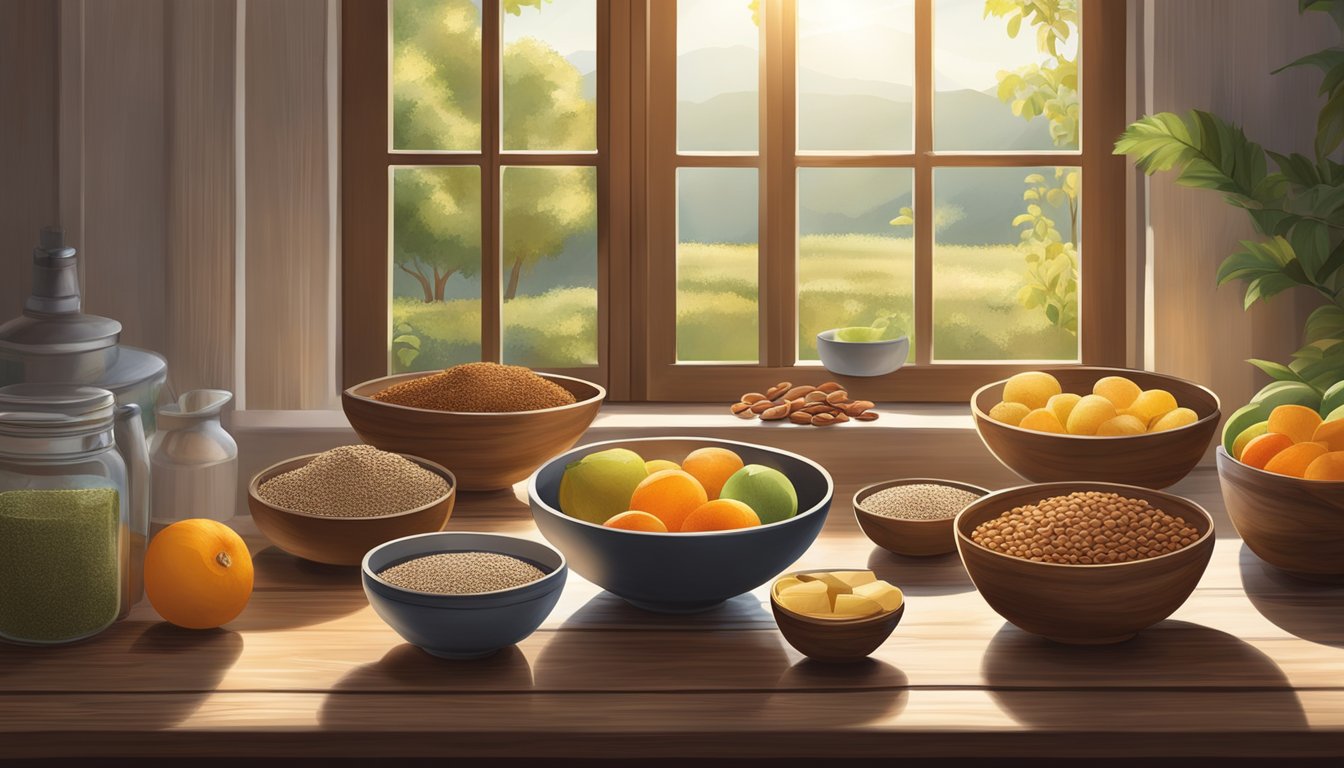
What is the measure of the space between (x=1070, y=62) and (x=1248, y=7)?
12.1 inches

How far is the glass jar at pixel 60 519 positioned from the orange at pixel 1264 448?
49.5 inches

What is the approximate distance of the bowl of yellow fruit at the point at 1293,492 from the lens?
137cm

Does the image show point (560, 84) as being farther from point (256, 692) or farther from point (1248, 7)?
point (256, 692)

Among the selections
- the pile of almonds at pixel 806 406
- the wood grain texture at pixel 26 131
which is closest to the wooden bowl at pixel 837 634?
the pile of almonds at pixel 806 406

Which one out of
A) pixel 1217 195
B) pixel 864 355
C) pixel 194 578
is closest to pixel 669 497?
pixel 194 578

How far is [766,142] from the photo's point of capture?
2.28 m

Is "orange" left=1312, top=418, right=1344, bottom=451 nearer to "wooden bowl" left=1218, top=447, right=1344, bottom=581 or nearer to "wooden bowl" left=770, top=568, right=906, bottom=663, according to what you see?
"wooden bowl" left=1218, top=447, right=1344, bottom=581

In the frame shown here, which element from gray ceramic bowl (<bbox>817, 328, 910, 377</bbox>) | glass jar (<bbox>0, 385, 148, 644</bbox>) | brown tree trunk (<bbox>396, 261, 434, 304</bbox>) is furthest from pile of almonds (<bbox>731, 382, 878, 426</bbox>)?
glass jar (<bbox>0, 385, 148, 644</bbox>)

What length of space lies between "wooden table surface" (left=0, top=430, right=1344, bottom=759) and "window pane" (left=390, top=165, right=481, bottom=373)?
943 mm

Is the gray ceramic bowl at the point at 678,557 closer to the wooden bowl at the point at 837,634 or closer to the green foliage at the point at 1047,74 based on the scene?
the wooden bowl at the point at 837,634

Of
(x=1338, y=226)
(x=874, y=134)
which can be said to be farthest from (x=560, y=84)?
(x=1338, y=226)

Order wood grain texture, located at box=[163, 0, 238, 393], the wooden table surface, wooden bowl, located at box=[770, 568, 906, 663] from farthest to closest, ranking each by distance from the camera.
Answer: wood grain texture, located at box=[163, 0, 238, 393]
wooden bowl, located at box=[770, 568, 906, 663]
the wooden table surface

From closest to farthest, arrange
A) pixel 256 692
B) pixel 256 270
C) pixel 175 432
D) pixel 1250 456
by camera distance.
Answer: pixel 256 692 < pixel 1250 456 < pixel 175 432 < pixel 256 270

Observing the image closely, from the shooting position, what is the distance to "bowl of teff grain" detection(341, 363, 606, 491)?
179cm
